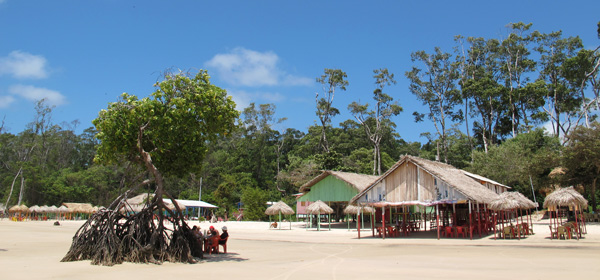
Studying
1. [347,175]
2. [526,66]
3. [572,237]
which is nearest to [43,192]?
[347,175]

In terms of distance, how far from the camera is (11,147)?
78.4 m

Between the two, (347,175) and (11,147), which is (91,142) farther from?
(347,175)

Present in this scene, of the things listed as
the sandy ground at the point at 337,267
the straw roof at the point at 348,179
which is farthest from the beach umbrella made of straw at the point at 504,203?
the straw roof at the point at 348,179

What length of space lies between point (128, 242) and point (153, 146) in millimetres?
3357

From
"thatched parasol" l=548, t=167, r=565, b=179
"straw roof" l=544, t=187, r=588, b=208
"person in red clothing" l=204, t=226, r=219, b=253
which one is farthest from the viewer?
"thatched parasol" l=548, t=167, r=565, b=179

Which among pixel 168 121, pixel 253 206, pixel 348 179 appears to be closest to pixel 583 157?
pixel 348 179

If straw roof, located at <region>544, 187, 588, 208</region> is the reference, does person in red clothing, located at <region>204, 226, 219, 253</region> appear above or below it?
below

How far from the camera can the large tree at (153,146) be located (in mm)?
11836

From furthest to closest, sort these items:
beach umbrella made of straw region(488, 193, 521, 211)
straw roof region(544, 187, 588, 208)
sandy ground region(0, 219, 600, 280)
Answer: beach umbrella made of straw region(488, 193, 521, 211)
straw roof region(544, 187, 588, 208)
sandy ground region(0, 219, 600, 280)

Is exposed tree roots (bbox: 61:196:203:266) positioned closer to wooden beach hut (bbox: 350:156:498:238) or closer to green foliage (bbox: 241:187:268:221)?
wooden beach hut (bbox: 350:156:498:238)

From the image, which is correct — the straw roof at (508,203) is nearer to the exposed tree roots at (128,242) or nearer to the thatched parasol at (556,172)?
the thatched parasol at (556,172)

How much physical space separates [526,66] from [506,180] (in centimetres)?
2263

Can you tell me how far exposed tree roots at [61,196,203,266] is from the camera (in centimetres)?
1150

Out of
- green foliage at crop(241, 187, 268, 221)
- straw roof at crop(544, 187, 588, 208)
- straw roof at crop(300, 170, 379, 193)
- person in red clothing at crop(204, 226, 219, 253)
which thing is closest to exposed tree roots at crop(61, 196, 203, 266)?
person in red clothing at crop(204, 226, 219, 253)
